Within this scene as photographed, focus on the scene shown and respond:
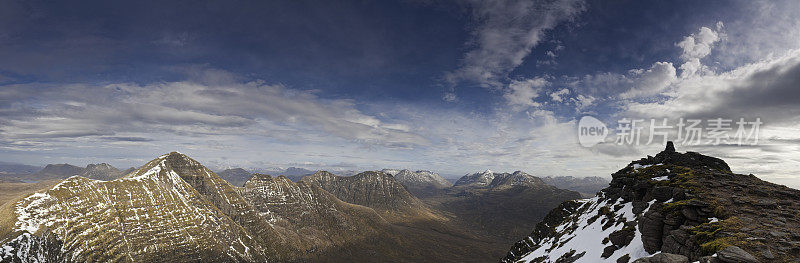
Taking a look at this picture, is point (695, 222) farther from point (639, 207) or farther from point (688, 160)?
point (688, 160)

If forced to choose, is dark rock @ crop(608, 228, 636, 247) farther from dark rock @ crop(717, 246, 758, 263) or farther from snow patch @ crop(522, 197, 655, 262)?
dark rock @ crop(717, 246, 758, 263)

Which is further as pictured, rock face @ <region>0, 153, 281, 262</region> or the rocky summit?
rock face @ <region>0, 153, 281, 262</region>

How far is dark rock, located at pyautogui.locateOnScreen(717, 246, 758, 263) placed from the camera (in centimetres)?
1475

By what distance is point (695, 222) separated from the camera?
2350 cm

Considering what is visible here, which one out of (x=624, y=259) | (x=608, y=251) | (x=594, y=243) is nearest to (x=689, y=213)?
(x=624, y=259)

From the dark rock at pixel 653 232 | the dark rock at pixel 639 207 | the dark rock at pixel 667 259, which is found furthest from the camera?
the dark rock at pixel 639 207

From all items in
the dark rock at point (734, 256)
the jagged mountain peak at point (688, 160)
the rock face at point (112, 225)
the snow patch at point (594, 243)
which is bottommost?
the rock face at point (112, 225)

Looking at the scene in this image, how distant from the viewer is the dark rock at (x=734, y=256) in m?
14.8

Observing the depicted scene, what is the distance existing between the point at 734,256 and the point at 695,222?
37.3 feet

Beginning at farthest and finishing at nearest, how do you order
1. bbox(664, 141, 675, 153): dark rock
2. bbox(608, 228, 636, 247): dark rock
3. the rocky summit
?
bbox(664, 141, 675, 153): dark rock
bbox(608, 228, 636, 247): dark rock
the rocky summit

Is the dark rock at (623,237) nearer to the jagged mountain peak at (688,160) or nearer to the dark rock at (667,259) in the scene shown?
the dark rock at (667,259)

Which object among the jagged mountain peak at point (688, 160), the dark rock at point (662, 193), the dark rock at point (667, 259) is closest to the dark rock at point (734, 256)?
the dark rock at point (667, 259)

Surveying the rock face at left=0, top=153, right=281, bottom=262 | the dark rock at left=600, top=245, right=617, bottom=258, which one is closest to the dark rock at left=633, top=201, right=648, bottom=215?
the dark rock at left=600, top=245, right=617, bottom=258

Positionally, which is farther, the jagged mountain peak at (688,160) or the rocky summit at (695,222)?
the jagged mountain peak at (688,160)
